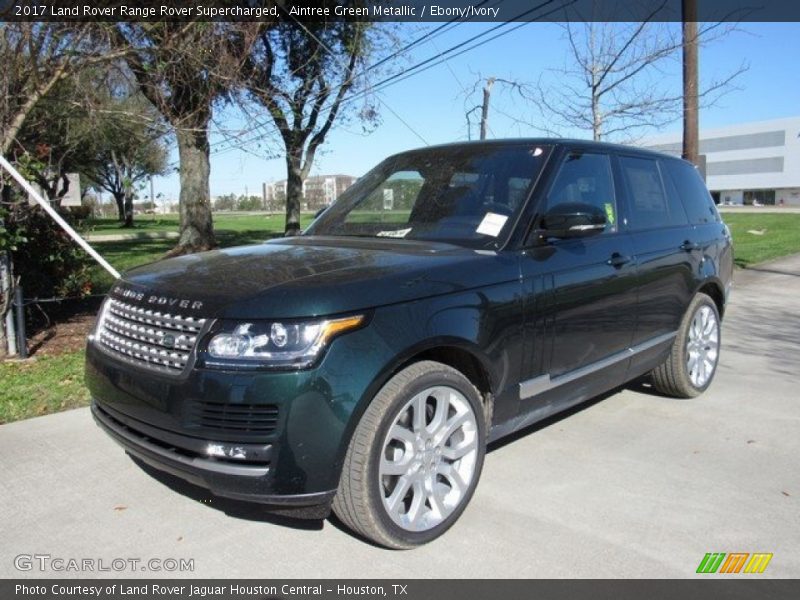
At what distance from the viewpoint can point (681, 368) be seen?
511 cm

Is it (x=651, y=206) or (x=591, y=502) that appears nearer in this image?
(x=591, y=502)

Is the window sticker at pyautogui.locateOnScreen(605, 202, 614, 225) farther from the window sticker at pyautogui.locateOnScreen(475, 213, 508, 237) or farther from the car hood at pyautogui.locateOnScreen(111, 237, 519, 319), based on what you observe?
the car hood at pyautogui.locateOnScreen(111, 237, 519, 319)

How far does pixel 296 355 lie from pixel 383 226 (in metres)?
1.64

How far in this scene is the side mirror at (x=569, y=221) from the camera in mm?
3641

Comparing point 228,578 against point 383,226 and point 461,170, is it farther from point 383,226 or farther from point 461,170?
point 461,170

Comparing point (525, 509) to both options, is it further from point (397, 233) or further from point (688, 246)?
point (688, 246)

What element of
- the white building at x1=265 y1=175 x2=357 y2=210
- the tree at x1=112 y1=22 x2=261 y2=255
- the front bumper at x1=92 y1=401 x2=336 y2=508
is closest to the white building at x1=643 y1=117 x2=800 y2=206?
the white building at x1=265 y1=175 x2=357 y2=210

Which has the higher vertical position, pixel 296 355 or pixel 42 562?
pixel 296 355

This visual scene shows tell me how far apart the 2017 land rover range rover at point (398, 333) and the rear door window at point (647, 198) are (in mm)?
24

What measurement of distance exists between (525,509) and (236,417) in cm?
166

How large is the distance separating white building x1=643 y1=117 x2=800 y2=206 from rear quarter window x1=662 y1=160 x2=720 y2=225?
87.8 metres

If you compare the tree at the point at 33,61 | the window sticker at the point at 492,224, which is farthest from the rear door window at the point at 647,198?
the tree at the point at 33,61

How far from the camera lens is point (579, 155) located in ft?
13.6

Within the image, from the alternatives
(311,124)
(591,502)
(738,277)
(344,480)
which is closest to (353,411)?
(344,480)
